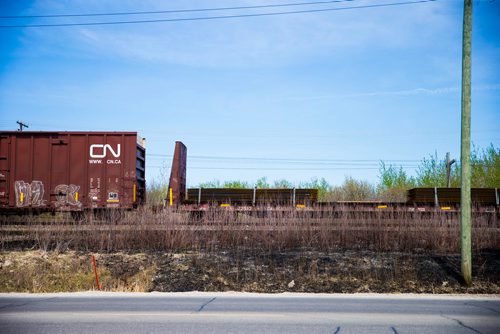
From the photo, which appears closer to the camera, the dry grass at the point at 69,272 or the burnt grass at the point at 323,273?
the burnt grass at the point at 323,273

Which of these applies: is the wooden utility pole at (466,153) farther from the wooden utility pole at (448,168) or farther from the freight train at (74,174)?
the wooden utility pole at (448,168)

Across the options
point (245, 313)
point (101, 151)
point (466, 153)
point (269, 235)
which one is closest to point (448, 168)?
point (269, 235)

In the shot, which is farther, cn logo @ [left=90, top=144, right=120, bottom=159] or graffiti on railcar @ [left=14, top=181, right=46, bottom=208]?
cn logo @ [left=90, top=144, right=120, bottom=159]

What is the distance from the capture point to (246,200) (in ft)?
65.8

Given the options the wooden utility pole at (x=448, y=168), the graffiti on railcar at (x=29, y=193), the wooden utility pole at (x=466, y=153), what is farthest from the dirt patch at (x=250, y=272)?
the wooden utility pole at (x=448, y=168)

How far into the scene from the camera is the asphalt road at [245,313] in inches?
249

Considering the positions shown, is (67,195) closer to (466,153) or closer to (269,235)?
(269,235)

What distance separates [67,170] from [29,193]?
1.84 meters

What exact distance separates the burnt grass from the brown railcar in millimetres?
7975

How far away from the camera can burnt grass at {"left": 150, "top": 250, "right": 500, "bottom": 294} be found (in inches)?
397

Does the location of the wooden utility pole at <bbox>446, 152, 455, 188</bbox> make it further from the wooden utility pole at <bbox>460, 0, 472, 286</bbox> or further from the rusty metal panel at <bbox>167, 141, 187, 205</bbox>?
the wooden utility pole at <bbox>460, 0, 472, 286</bbox>

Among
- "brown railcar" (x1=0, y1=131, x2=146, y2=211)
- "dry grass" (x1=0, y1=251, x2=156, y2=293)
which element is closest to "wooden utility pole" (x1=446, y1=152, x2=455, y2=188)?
"brown railcar" (x1=0, y1=131, x2=146, y2=211)

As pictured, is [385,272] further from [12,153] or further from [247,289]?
[12,153]

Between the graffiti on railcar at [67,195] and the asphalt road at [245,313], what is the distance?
999cm
